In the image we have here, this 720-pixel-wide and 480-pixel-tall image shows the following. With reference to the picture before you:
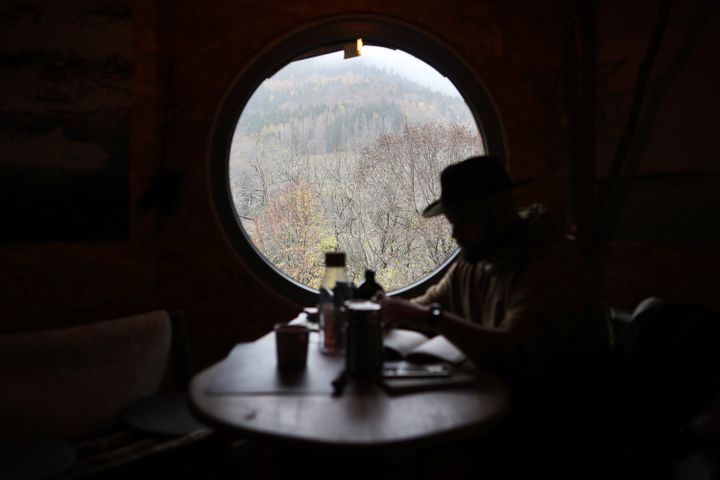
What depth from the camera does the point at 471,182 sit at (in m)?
1.82

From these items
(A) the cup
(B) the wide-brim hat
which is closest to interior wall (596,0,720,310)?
(B) the wide-brim hat

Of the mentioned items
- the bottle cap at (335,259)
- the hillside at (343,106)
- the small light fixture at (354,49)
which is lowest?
the bottle cap at (335,259)

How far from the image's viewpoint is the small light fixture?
3.01 metres

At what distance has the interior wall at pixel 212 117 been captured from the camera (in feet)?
9.36

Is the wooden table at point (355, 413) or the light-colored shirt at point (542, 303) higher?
the light-colored shirt at point (542, 303)

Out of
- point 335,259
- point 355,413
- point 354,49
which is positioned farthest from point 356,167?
point 355,413

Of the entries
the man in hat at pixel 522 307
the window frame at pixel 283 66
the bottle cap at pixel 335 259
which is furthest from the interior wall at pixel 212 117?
the man in hat at pixel 522 307

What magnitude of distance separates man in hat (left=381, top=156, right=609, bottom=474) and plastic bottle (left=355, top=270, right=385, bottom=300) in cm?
34

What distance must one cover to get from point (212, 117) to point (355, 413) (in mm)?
2019

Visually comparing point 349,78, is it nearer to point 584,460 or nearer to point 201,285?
point 201,285

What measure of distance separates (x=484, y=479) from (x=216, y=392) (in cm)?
87

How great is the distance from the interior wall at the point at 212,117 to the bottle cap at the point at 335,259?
→ 3.45ft

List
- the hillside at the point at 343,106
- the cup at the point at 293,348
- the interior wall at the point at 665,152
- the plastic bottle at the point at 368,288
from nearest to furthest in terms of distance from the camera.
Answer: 1. the cup at the point at 293,348
2. the plastic bottle at the point at 368,288
3. the interior wall at the point at 665,152
4. the hillside at the point at 343,106

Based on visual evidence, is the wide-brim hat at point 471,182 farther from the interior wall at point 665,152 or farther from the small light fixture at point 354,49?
the small light fixture at point 354,49
